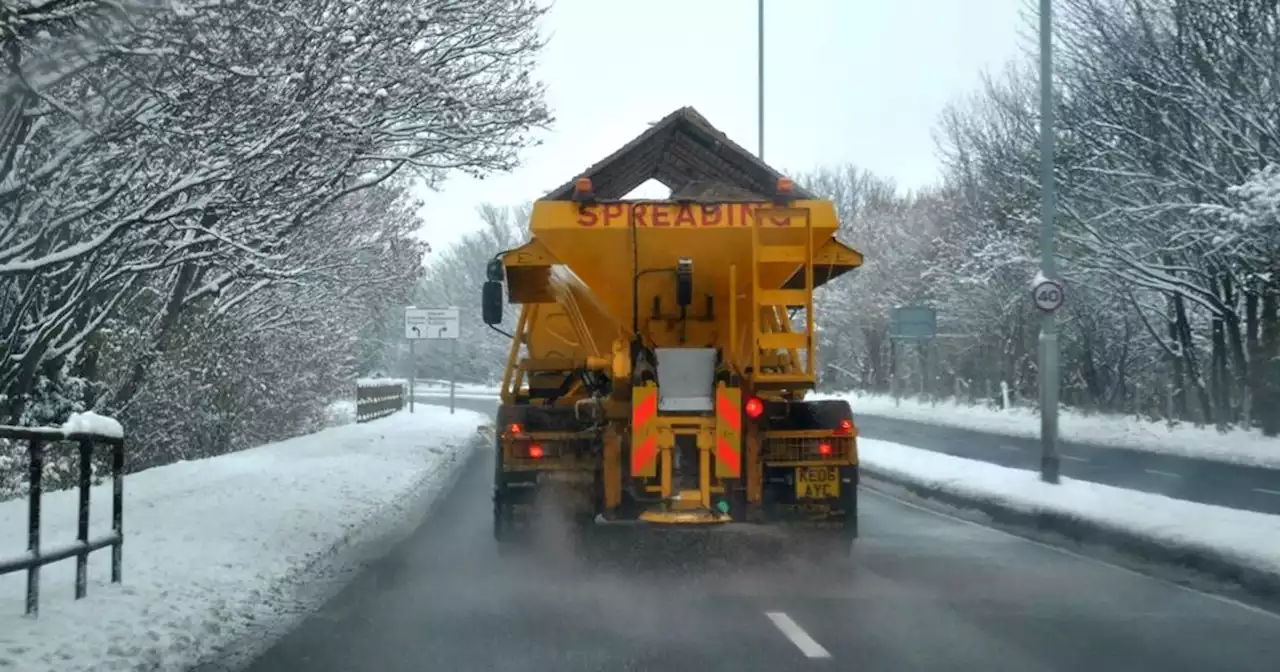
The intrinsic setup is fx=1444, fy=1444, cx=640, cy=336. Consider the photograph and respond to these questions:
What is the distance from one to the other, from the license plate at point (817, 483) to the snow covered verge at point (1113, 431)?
60.7 feet

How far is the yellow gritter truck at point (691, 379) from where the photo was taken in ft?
41.5

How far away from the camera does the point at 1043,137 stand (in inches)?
739

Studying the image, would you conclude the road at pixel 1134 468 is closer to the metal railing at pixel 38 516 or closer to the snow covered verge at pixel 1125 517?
the snow covered verge at pixel 1125 517

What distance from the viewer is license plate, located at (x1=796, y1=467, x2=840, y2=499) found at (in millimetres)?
12781

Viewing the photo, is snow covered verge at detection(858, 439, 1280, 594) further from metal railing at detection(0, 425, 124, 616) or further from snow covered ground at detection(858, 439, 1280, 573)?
metal railing at detection(0, 425, 124, 616)

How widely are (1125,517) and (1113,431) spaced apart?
80.3 ft

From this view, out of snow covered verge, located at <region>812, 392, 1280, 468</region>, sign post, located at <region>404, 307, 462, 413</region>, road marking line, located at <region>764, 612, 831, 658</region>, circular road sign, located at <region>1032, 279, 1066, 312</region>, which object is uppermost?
sign post, located at <region>404, 307, 462, 413</region>

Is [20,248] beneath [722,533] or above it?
above

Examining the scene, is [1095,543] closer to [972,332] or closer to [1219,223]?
[1219,223]

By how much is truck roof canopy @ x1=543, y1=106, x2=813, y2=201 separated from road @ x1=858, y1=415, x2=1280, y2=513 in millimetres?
8741

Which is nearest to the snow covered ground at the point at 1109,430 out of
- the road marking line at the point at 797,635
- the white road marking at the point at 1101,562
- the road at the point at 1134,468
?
the road at the point at 1134,468

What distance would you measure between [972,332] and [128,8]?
164 feet

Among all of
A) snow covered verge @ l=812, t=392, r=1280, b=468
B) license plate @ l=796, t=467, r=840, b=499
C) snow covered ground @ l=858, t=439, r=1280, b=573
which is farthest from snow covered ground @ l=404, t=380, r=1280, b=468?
license plate @ l=796, t=467, r=840, b=499

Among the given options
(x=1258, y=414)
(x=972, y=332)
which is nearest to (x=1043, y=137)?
(x=1258, y=414)
